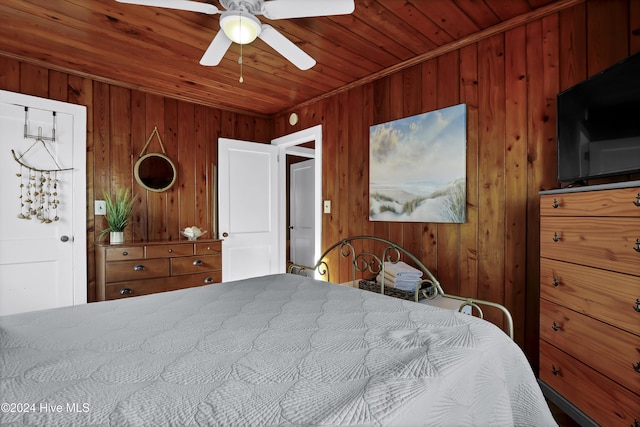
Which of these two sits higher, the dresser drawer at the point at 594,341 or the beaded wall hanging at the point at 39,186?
the beaded wall hanging at the point at 39,186

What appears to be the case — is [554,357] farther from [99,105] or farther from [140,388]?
[99,105]

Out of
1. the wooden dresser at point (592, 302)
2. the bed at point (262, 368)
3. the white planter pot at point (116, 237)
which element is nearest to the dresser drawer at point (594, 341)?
the wooden dresser at point (592, 302)

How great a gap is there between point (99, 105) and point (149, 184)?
0.85 meters

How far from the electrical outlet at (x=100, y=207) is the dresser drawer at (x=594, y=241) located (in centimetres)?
353

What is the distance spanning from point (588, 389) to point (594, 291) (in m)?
0.45

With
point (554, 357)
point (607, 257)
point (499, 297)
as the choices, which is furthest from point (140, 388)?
point (499, 297)

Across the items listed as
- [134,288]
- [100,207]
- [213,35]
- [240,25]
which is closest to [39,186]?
[100,207]

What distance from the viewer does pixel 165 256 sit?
9.83 ft

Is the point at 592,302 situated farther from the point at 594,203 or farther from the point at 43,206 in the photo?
the point at 43,206

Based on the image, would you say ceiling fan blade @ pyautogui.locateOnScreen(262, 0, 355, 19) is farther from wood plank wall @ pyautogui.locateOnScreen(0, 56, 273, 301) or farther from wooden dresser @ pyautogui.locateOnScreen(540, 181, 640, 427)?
wood plank wall @ pyautogui.locateOnScreen(0, 56, 273, 301)

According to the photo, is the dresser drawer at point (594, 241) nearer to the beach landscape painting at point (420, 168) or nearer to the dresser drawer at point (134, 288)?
the beach landscape painting at point (420, 168)

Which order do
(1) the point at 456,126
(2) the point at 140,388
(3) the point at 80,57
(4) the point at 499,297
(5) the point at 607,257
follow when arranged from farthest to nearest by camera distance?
1. (3) the point at 80,57
2. (1) the point at 456,126
3. (4) the point at 499,297
4. (5) the point at 607,257
5. (2) the point at 140,388

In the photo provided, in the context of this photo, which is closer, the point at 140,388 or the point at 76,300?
the point at 140,388

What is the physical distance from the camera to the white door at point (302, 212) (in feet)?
17.5
